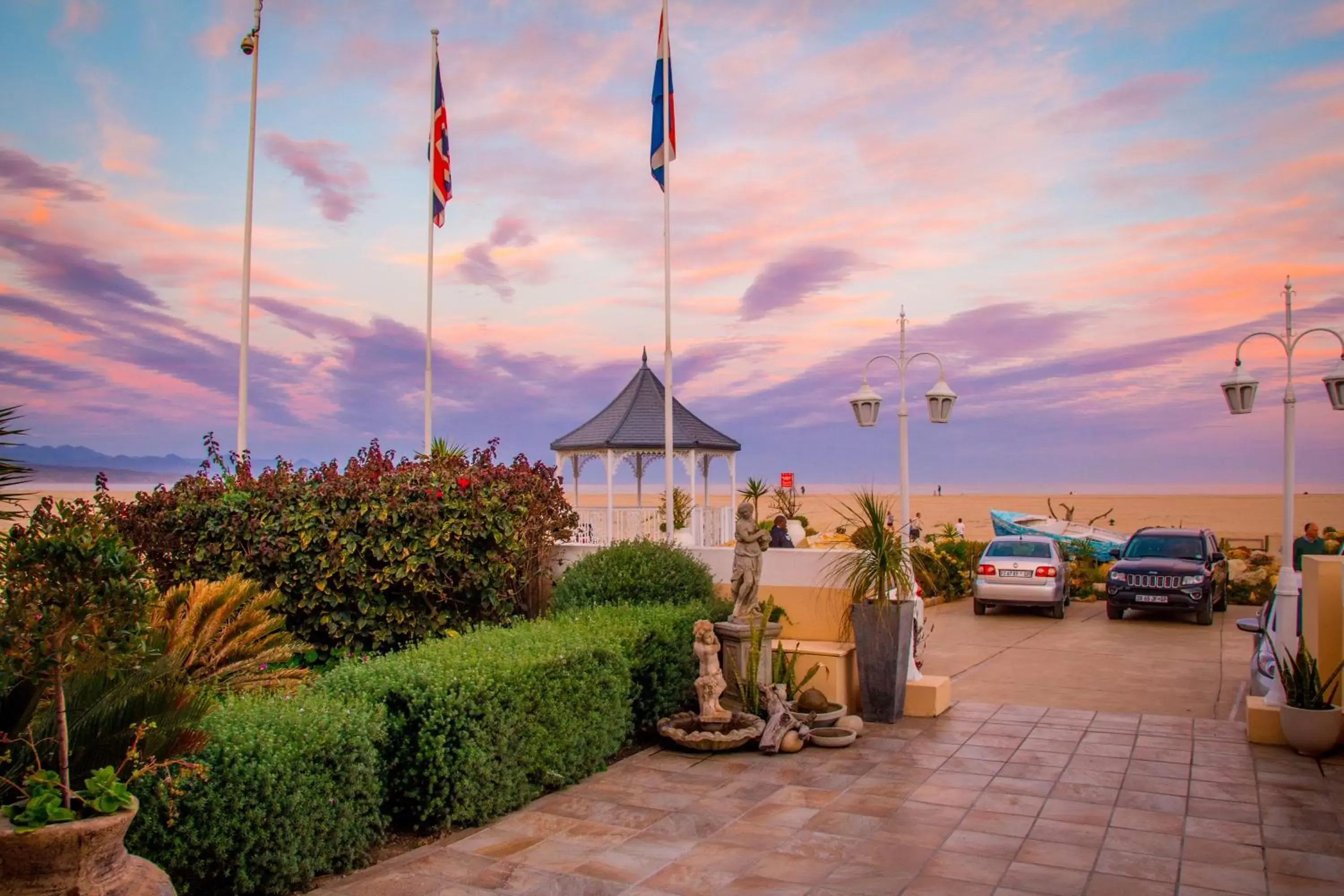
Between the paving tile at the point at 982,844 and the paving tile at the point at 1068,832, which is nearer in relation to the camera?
the paving tile at the point at 982,844

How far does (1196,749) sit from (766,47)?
9.52 m

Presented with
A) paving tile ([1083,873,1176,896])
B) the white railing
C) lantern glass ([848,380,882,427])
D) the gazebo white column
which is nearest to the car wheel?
the white railing

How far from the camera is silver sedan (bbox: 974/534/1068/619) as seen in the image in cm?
1742

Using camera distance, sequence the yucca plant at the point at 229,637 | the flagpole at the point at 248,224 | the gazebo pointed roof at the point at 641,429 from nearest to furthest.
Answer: the yucca plant at the point at 229,637 < the flagpole at the point at 248,224 < the gazebo pointed roof at the point at 641,429

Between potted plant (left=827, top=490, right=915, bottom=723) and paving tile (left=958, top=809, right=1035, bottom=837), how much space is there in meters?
2.57

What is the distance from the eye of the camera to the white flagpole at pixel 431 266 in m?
14.2

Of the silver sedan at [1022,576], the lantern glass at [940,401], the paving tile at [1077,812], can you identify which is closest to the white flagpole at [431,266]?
the lantern glass at [940,401]

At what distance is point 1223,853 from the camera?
5.27 meters

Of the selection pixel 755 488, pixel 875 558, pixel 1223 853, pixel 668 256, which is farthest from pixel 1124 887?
pixel 755 488

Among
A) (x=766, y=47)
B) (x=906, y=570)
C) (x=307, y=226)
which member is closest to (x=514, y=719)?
(x=906, y=570)

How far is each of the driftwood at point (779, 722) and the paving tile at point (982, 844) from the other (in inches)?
81.1

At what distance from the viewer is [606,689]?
273 inches

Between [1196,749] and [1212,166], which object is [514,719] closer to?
[1196,749]

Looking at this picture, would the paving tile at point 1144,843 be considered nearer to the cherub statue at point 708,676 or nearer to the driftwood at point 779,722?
the driftwood at point 779,722
